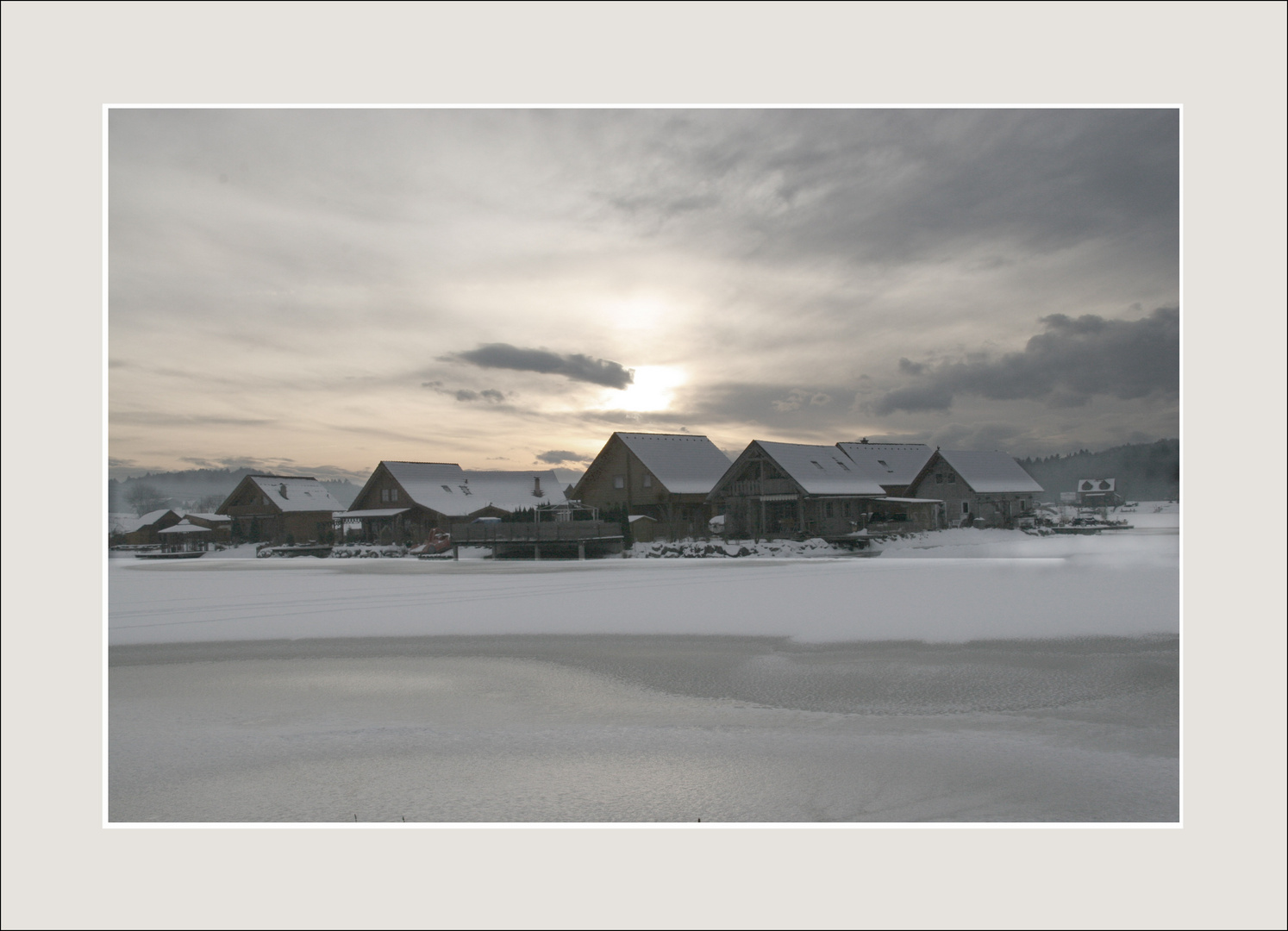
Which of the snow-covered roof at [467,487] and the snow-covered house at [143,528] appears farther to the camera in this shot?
the snow-covered house at [143,528]

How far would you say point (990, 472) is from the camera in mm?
59188

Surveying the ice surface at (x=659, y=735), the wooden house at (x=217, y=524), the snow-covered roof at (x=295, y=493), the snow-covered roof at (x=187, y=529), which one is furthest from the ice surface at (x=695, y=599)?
the snow-covered roof at (x=187, y=529)

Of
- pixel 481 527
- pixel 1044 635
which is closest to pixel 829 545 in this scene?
pixel 481 527

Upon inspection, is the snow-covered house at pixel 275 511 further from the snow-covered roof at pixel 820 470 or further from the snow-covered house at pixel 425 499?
the snow-covered roof at pixel 820 470

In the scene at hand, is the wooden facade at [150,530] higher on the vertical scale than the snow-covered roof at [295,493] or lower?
lower

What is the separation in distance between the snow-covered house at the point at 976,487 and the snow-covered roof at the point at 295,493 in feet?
147

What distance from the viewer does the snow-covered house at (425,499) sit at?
5759 cm

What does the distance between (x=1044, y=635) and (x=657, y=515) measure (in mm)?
41074

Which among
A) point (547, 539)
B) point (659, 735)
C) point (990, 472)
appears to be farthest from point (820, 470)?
point (659, 735)

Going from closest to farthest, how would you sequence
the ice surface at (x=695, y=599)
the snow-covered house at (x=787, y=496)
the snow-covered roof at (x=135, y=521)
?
the ice surface at (x=695, y=599) → the snow-covered house at (x=787, y=496) → the snow-covered roof at (x=135, y=521)

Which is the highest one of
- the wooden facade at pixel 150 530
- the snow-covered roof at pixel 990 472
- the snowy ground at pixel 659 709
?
the snow-covered roof at pixel 990 472

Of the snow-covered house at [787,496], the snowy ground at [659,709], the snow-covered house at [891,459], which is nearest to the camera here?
the snowy ground at [659,709]

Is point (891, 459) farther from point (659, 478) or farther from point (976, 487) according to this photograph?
point (659, 478)

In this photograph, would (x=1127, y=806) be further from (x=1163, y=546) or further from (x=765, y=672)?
(x=1163, y=546)
